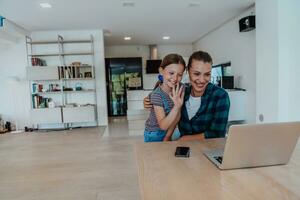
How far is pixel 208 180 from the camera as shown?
92 centimetres

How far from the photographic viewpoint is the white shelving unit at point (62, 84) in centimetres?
643

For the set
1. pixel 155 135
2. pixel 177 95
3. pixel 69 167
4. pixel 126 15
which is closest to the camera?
pixel 177 95

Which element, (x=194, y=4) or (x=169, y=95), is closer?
(x=169, y=95)

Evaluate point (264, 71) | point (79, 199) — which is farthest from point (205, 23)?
point (79, 199)

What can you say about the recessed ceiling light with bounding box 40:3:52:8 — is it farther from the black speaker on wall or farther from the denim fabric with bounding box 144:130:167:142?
the denim fabric with bounding box 144:130:167:142

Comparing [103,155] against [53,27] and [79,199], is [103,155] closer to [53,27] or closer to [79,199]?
[79,199]

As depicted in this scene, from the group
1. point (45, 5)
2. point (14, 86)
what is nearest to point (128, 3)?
point (45, 5)

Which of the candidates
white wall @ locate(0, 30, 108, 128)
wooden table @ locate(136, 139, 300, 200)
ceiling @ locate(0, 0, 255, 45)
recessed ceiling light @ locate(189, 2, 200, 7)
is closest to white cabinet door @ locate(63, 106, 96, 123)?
white wall @ locate(0, 30, 108, 128)

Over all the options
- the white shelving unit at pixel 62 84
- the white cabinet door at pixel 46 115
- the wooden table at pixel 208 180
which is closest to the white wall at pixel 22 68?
the white shelving unit at pixel 62 84

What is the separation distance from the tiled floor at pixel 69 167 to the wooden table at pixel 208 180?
158 centimetres

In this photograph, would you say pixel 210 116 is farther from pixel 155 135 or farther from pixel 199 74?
pixel 155 135

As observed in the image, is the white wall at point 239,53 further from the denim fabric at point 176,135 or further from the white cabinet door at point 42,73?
the white cabinet door at point 42,73

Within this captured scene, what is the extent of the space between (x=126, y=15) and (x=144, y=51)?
429 centimetres

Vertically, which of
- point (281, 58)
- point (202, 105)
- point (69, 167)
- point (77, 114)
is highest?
point (281, 58)
